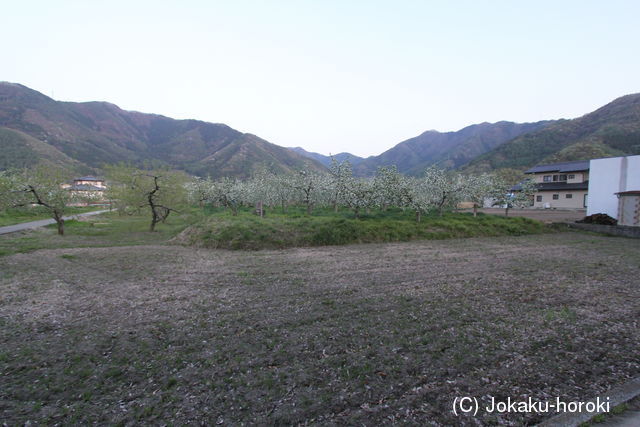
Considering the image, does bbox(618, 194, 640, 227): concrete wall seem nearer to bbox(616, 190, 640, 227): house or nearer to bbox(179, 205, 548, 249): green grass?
bbox(616, 190, 640, 227): house

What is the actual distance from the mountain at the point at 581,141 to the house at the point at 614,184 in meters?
70.9

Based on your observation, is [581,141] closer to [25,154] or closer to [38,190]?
[38,190]

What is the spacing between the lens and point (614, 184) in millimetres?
24828

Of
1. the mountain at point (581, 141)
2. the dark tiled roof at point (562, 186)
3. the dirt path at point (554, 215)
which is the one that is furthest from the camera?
the mountain at point (581, 141)

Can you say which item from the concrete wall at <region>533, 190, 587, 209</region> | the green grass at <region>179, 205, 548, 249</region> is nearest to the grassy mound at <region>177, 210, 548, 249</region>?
the green grass at <region>179, 205, 548, 249</region>

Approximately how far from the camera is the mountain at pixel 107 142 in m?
96.8

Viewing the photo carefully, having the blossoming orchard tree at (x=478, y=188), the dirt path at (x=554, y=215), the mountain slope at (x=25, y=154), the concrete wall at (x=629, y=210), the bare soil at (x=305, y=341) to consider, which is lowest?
the bare soil at (x=305, y=341)

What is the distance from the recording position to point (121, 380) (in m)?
4.23

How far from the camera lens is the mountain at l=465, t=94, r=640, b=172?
85.2 m

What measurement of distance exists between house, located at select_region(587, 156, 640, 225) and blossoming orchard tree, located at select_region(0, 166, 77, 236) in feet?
129

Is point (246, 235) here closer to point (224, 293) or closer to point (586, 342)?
point (224, 293)

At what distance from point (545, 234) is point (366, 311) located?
19.9 m

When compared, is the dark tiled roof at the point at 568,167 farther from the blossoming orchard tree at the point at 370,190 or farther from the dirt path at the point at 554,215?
the blossoming orchard tree at the point at 370,190

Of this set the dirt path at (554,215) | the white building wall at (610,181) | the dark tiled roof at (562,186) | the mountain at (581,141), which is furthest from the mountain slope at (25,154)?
the mountain at (581,141)
